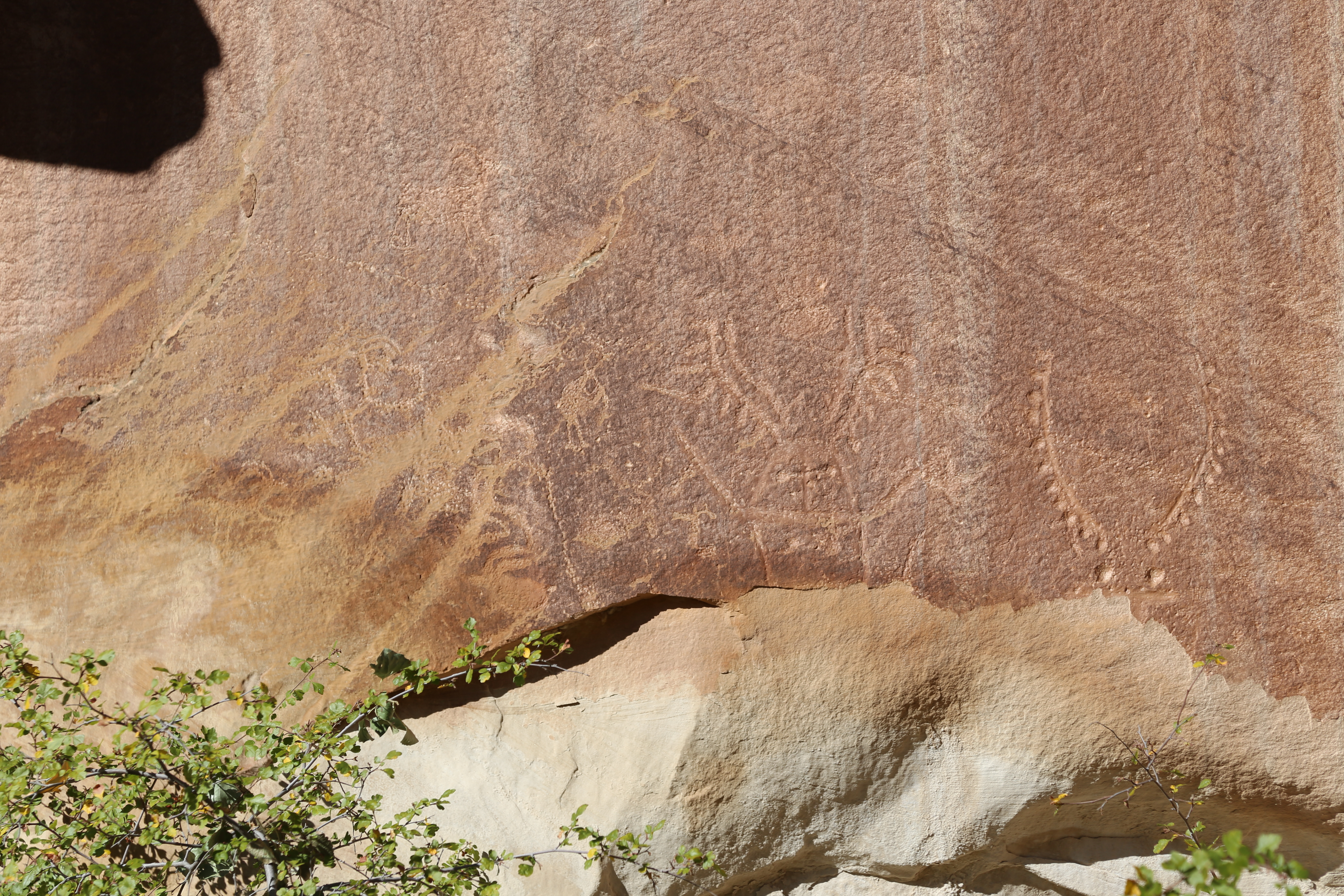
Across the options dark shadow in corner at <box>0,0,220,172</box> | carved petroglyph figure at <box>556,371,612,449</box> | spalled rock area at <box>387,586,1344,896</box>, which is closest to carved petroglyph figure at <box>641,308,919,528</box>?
carved petroglyph figure at <box>556,371,612,449</box>

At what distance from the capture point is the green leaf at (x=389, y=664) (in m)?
2.58

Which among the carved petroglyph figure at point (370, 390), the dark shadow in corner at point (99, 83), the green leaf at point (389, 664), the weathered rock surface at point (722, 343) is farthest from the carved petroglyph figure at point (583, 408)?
the dark shadow in corner at point (99, 83)

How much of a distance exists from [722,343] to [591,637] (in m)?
0.91

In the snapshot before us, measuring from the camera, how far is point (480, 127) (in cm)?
287

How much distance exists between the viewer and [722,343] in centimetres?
275

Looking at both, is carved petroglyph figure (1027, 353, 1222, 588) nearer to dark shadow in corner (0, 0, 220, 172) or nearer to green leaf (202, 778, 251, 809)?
green leaf (202, 778, 251, 809)

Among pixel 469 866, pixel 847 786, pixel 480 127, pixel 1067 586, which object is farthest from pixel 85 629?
pixel 1067 586

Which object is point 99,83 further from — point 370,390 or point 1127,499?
point 1127,499

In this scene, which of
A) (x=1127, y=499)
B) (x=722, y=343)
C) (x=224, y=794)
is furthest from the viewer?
(x=722, y=343)

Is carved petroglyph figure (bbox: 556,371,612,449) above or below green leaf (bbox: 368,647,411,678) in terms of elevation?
above

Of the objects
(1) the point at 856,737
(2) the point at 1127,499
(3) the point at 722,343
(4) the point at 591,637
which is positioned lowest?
(1) the point at 856,737

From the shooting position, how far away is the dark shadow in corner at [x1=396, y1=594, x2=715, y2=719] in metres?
2.75

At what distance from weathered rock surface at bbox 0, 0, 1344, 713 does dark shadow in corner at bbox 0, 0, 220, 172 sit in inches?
12.0

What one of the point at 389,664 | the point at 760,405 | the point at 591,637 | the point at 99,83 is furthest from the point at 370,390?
the point at 99,83
